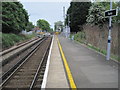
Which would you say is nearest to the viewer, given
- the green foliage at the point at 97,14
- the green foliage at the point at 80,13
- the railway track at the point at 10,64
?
the railway track at the point at 10,64

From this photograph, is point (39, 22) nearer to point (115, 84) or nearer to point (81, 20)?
point (81, 20)

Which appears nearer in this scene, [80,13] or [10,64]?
[10,64]

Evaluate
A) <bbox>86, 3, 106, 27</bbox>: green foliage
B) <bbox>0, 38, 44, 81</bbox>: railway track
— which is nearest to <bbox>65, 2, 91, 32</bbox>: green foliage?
<bbox>86, 3, 106, 27</bbox>: green foliage

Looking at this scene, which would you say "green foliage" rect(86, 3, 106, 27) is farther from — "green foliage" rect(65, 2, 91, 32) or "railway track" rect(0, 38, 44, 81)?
"green foliage" rect(65, 2, 91, 32)

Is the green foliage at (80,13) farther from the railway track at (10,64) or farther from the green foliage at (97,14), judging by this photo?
the railway track at (10,64)

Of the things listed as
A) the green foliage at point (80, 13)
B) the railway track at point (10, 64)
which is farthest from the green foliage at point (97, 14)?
the green foliage at point (80, 13)

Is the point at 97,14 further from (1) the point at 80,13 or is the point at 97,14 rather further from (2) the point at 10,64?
(2) the point at 10,64

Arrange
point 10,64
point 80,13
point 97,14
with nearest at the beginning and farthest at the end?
point 10,64 < point 97,14 < point 80,13

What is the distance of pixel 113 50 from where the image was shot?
1234 cm

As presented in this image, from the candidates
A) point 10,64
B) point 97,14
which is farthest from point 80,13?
point 10,64

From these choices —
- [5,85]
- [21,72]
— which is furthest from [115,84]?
[21,72]

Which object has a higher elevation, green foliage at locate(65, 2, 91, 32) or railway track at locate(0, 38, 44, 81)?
green foliage at locate(65, 2, 91, 32)

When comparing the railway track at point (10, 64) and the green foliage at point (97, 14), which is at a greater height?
the green foliage at point (97, 14)

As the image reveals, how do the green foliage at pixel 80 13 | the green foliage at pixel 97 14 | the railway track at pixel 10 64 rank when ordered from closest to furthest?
the railway track at pixel 10 64 < the green foliage at pixel 97 14 < the green foliage at pixel 80 13
